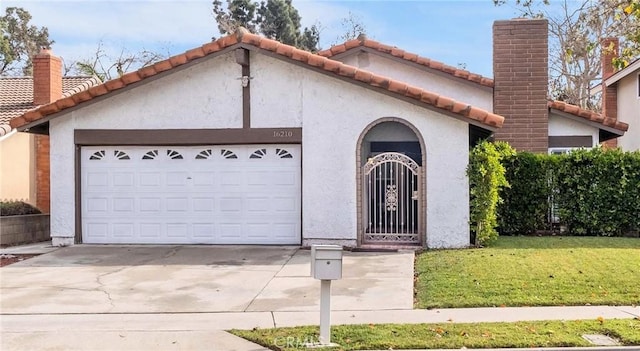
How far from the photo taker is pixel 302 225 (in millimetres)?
13539

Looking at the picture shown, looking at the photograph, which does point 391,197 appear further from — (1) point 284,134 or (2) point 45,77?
(2) point 45,77

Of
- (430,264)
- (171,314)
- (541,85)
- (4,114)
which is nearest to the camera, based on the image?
(171,314)

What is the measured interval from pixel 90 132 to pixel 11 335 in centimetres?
779

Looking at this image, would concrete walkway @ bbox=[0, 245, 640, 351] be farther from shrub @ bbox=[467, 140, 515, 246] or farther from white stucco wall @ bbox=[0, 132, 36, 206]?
white stucco wall @ bbox=[0, 132, 36, 206]

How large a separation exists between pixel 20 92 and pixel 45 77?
2733 millimetres

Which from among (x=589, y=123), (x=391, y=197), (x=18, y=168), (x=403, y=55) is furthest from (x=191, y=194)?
(x=589, y=123)

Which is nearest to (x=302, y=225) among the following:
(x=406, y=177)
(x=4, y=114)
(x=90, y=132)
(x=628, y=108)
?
(x=406, y=177)

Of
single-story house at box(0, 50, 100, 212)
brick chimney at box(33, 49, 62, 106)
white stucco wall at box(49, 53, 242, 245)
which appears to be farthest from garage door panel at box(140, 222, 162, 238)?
brick chimney at box(33, 49, 62, 106)

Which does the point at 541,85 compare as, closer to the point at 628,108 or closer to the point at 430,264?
the point at 430,264

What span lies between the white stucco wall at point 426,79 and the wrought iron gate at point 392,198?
4691 mm

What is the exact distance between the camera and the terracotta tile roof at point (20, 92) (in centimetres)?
1930

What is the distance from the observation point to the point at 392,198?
43.8ft

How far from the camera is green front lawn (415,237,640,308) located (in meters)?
8.41

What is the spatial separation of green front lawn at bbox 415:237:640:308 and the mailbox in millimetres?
2167
